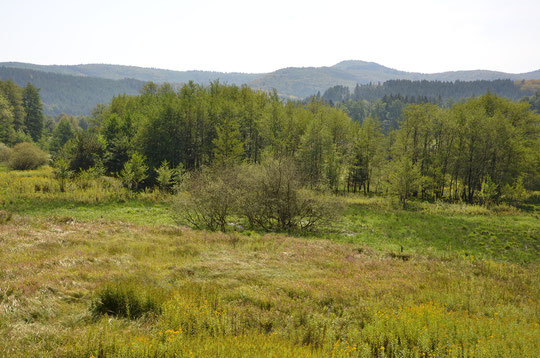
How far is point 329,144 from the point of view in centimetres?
5019

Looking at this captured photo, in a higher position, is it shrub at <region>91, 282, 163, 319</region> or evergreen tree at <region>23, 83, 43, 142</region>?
evergreen tree at <region>23, 83, 43, 142</region>

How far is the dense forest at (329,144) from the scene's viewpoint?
43247 mm

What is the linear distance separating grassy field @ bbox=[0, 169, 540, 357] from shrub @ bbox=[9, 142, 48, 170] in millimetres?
33934

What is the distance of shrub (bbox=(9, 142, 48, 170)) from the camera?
44.6 metres

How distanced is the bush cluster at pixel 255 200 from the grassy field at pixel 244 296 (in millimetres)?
2715

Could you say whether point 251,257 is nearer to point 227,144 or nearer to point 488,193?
point 227,144

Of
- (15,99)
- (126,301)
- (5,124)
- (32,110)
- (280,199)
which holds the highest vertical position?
(15,99)

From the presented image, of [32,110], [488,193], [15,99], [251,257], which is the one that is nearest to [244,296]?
[251,257]

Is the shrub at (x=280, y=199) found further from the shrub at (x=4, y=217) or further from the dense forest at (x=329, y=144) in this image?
the dense forest at (x=329, y=144)

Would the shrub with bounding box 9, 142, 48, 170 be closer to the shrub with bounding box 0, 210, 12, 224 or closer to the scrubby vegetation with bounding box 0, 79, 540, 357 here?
the scrubby vegetation with bounding box 0, 79, 540, 357

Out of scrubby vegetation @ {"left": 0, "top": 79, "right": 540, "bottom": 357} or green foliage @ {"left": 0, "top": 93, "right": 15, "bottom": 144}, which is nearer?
scrubby vegetation @ {"left": 0, "top": 79, "right": 540, "bottom": 357}

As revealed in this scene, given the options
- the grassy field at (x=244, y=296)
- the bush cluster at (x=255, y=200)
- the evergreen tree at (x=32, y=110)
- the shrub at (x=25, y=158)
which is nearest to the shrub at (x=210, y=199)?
the bush cluster at (x=255, y=200)

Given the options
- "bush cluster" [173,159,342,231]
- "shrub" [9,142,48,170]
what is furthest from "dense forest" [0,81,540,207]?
"bush cluster" [173,159,342,231]

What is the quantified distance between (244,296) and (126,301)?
11.1ft
